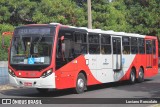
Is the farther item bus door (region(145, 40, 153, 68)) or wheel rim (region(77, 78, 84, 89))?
bus door (region(145, 40, 153, 68))

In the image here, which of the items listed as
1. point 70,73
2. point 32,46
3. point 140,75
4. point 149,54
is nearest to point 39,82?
point 32,46

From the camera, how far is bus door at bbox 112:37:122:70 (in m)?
22.2

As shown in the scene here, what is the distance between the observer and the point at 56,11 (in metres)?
32.7

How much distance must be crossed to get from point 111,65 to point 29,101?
7300 millimetres

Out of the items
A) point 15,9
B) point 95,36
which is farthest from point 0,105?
point 15,9

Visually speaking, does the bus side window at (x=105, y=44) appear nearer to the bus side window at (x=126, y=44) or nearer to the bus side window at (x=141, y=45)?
the bus side window at (x=126, y=44)

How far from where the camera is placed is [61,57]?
56.5 feet

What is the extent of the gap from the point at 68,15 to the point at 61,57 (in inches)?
659

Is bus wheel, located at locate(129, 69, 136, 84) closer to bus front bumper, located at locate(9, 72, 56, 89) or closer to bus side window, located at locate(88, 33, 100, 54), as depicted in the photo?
bus side window, located at locate(88, 33, 100, 54)

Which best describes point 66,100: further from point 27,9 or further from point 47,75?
point 27,9

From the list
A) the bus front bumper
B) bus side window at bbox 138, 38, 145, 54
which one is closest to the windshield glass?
the bus front bumper

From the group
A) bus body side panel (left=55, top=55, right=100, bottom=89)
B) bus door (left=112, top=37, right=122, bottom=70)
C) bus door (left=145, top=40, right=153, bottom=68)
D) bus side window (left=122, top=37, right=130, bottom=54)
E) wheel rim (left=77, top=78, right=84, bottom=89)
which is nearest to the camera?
bus body side panel (left=55, top=55, right=100, bottom=89)

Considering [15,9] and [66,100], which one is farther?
[15,9]

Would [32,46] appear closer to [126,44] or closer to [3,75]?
[3,75]
